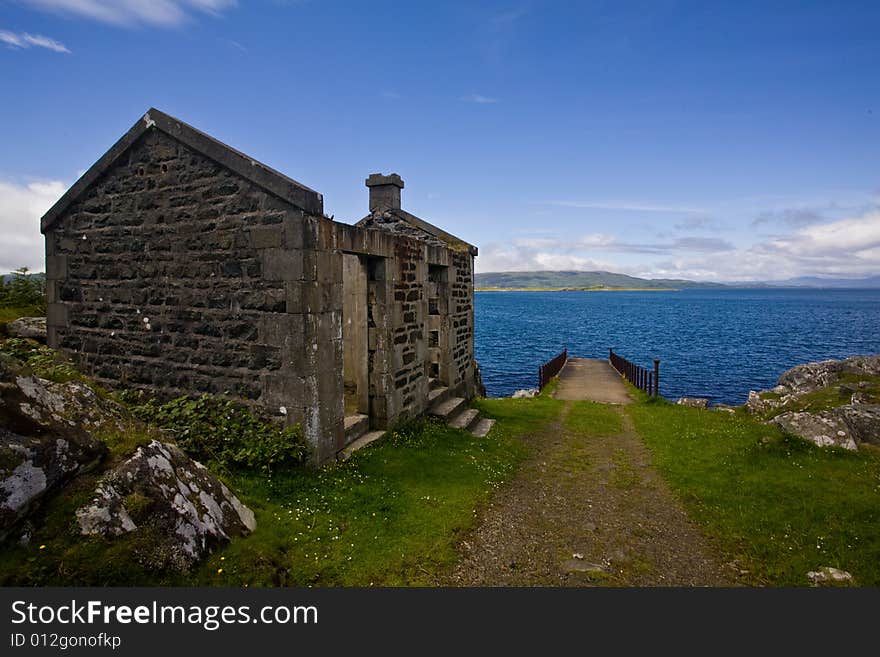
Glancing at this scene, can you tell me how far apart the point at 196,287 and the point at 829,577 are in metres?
9.32

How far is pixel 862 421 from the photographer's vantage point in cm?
989

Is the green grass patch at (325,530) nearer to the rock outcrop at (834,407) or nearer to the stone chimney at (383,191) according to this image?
the rock outcrop at (834,407)

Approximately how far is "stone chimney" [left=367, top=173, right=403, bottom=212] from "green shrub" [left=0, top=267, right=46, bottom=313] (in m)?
8.92

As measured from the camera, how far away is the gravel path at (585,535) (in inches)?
223

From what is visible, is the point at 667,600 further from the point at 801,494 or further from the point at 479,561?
the point at 801,494

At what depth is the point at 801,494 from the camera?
7719 millimetres

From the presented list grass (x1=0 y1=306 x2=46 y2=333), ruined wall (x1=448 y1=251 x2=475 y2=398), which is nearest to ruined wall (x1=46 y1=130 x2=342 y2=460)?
grass (x1=0 y1=306 x2=46 y2=333)

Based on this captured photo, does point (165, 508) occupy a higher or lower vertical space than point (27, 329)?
lower

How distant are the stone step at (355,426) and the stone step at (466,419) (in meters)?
2.56

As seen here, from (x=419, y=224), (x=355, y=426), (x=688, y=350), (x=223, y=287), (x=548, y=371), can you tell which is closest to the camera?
(x=223, y=287)

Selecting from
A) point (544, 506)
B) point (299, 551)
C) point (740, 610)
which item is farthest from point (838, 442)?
point (299, 551)

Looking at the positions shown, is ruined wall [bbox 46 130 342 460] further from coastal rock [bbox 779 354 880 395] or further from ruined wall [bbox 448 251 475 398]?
coastal rock [bbox 779 354 880 395]

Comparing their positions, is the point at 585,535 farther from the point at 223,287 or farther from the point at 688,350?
the point at 688,350

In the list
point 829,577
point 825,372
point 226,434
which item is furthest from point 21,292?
point 825,372
